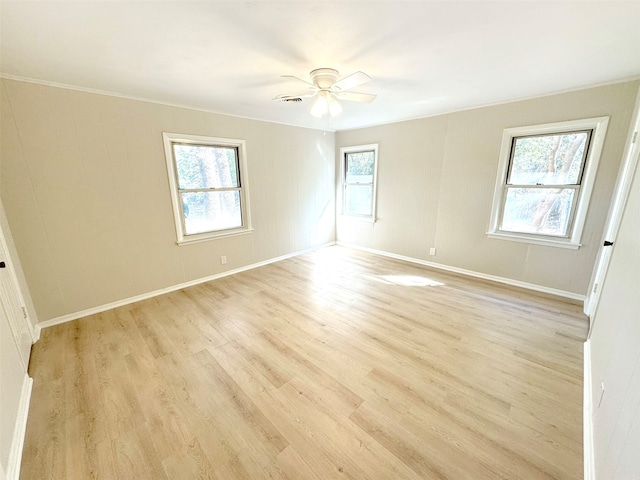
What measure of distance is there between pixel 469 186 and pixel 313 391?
137 inches

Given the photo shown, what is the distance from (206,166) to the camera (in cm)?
358

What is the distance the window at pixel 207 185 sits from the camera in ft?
10.8

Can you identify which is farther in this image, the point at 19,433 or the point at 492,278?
the point at 492,278

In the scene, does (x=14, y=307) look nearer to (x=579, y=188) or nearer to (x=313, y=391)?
(x=313, y=391)

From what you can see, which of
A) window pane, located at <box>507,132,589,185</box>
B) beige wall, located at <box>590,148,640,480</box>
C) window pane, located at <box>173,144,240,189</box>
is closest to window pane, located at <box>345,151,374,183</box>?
window pane, located at <box>507,132,589,185</box>

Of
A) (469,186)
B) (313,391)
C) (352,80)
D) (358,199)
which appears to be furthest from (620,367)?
(358,199)

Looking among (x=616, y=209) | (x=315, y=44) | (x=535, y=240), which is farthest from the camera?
(x=535, y=240)

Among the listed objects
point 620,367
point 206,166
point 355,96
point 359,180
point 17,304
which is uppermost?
point 355,96

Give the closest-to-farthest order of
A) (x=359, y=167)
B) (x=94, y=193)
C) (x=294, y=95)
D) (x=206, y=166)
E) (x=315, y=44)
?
(x=315, y=44)
(x=294, y=95)
(x=94, y=193)
(x=206, y=166)
(x=359, y=167)

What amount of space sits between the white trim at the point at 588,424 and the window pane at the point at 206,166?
4322 mm

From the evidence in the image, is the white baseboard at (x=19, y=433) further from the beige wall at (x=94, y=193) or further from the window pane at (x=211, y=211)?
the window pane at (x=211, y=211)

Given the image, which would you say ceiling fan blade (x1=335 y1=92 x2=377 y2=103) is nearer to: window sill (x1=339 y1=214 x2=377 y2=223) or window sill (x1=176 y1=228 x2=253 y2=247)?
window sill (x1=176 y1=228 x2=253 y2=247)

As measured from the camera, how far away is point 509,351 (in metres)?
2.20

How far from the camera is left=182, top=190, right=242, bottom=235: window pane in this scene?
3.52 metres
